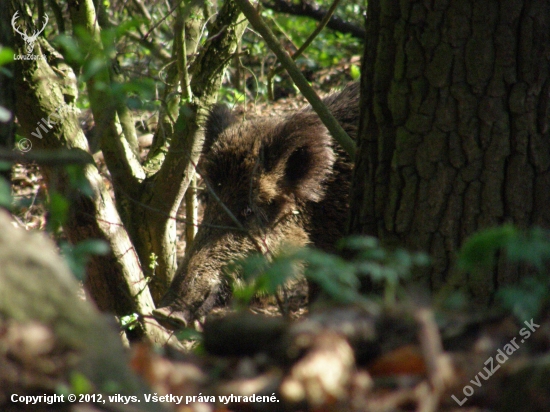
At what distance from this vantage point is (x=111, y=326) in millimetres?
1729

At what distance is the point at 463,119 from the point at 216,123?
11.9 ft

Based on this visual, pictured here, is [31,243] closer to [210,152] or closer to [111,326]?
[111,326]

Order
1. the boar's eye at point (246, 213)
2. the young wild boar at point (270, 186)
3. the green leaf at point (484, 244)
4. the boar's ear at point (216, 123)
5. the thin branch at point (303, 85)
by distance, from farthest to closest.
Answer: the boar's ear at point (216, 123)
the boar's eye at point (246, 213)
the young wild boar at point (270, 186)
the thin branch at point (303, 85)
the green leaf at point (484, 244)

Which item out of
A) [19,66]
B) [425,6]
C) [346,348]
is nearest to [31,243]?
[346,348]

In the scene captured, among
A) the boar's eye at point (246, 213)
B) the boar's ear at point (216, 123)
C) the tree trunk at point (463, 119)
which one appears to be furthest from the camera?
the boar's ear at point (216, 123)

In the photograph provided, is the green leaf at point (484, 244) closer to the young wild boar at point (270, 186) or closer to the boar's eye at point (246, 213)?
the young wild boar at point (270, 186)

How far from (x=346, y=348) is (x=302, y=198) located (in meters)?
4.23

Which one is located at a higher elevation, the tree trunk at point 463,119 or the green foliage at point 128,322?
the tree trunk at point 463,119

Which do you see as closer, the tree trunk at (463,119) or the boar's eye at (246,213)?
the tree trunk at (463,119)

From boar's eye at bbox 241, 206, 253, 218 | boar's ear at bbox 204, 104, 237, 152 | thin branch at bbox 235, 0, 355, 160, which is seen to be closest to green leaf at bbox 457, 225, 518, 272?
thin branch at bbox 235, 0, 355, 160

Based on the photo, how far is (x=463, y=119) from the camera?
2.75 metres

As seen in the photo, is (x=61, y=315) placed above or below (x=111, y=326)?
above

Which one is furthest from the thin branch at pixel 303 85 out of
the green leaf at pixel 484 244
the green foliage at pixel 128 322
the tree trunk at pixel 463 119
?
the green leaf at pixel 484 244

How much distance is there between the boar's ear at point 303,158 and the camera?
5660mm
